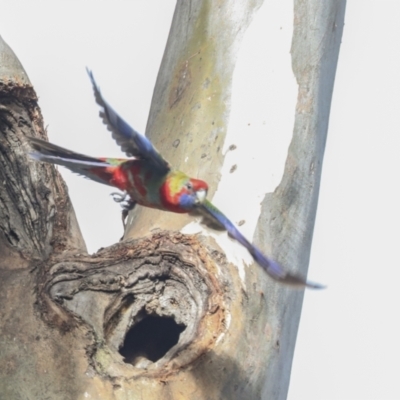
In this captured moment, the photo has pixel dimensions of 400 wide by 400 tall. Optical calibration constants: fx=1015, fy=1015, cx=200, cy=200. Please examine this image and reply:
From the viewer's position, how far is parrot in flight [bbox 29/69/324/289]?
307 centimetres

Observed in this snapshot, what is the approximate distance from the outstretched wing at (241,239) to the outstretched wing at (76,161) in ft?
1.23

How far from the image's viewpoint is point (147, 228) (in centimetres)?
334

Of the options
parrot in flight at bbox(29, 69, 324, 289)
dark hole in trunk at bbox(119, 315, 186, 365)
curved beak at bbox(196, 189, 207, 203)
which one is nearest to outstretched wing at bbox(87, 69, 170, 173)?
parrot in flight at bbox(29, 69, 324, 289)

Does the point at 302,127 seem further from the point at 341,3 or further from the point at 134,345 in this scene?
the point at 134,345

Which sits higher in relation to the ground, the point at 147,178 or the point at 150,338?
the point at 147,178

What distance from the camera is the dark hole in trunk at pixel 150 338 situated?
3242 mm

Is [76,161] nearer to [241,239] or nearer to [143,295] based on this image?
[143,295]

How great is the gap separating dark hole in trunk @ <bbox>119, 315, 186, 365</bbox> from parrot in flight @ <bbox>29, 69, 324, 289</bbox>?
0.35 m

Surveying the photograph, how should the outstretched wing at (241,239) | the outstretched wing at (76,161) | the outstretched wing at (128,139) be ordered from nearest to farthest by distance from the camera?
the outstretched wing at (128,139)
the outstretched wing at (241,239)
the outstretched wing at (76,161)

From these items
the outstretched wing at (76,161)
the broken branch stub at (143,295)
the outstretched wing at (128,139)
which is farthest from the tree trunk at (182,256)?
the outstretched wing at (128,139)

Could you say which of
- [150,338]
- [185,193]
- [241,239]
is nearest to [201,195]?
[185,193]

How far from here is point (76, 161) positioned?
328 cm

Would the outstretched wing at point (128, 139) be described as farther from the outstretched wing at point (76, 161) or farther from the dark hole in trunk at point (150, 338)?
the dark hole in trunk at point (150, 338)

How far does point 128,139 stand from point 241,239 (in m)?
0.46
